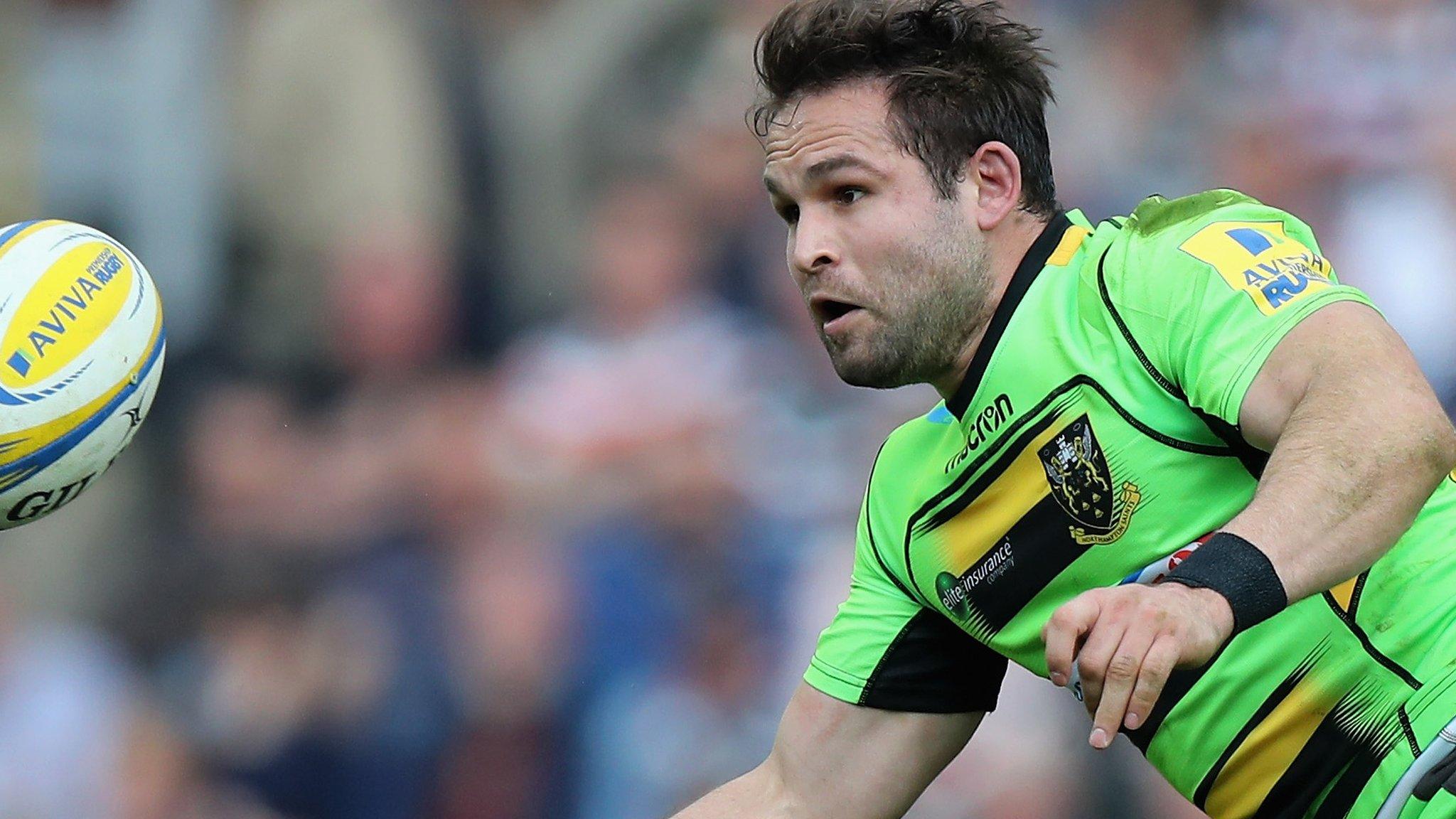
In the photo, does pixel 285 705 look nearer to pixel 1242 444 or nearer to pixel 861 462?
pixel 861 462

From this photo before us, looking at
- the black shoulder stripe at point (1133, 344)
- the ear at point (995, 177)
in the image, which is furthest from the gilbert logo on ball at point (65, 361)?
the black shoulder stripe at point (1133, 344)

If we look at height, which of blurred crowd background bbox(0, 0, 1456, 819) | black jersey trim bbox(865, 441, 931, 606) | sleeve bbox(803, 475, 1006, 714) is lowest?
blurred crowd background bbox(0, 0, 1456, 819)

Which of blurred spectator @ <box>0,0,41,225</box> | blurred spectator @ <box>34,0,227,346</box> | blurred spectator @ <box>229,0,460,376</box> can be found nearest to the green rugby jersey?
blurred spectator @ <box>229,0,460,376</box>

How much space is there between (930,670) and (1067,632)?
1.30 metres

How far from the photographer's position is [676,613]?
219 inches

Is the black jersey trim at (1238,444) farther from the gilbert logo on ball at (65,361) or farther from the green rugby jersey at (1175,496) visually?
the gilbert logo on ball at (65,361)

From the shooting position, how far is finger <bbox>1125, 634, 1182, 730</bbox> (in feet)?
6.69

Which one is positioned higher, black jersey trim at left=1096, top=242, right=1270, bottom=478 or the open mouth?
black jersey trim at left=1096, top=242, right=1270, bottom=478

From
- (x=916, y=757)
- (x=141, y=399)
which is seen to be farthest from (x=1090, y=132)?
(x=141, y=399)

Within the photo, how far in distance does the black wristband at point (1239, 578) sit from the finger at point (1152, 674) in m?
0.16

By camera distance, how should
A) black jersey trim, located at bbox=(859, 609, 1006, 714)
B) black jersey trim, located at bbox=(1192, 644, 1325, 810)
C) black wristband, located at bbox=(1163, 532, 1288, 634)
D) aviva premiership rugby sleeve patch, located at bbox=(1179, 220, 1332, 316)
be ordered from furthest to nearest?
black jersey trim, located at bbox=(859, 609, 1006, 714), black jersey trim, located at bbox=(1192, 644, 1325, 810), aviva premiership rugby sleeve patch, located at bbox=(1179, 220, 1332, 316), black wristband, located at bbox=(1163, 532, 1288, 634)

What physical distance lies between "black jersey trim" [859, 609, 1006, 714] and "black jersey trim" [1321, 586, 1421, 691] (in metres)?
0.72

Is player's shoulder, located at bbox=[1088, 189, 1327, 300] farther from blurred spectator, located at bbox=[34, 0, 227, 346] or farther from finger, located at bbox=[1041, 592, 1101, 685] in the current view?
blurred spectator, located at bbox=[34, 0, 227, 346]

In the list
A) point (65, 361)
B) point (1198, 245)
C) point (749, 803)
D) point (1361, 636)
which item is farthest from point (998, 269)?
point (65, 361)
